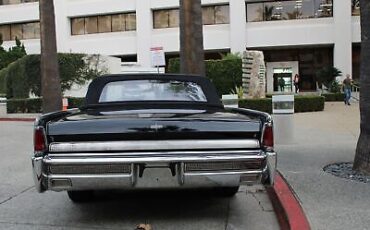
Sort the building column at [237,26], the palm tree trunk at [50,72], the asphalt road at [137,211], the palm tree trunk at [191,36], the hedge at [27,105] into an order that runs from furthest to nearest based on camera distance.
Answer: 1. the building column at [237,26]
2. the hedge at [27,105]
3. the palm tree trunk at [50,72]
4. the palm tree trunk at [191,36]
5. the asphalt road at [137,211]

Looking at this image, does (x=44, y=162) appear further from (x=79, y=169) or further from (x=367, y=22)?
(x=367, y=22)

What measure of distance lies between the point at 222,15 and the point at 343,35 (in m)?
9.90

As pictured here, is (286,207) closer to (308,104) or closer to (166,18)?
(308,104)

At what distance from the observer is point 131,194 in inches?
273

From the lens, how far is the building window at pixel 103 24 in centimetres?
4612

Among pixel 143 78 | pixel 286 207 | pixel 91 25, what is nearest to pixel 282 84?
pixel 91 25

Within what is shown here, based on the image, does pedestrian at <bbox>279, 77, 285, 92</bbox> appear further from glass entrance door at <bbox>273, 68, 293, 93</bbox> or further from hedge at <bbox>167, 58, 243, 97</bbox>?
hedge at <bbox>167, 58, 243, 97</bbox>

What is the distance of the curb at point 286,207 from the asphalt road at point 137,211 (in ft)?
0.32

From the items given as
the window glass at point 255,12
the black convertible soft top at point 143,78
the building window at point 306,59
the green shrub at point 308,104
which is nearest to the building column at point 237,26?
the window glass at point 255,12

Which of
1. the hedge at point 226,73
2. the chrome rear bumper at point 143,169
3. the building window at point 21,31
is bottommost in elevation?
the chrome rear bumper at point 143,169

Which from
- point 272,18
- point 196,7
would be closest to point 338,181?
point 196,7

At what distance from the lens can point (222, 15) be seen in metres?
43.3

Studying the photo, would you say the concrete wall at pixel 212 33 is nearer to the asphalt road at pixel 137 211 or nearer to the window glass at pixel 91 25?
the window glass at pixel 91 25

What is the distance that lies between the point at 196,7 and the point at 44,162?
8890mm
